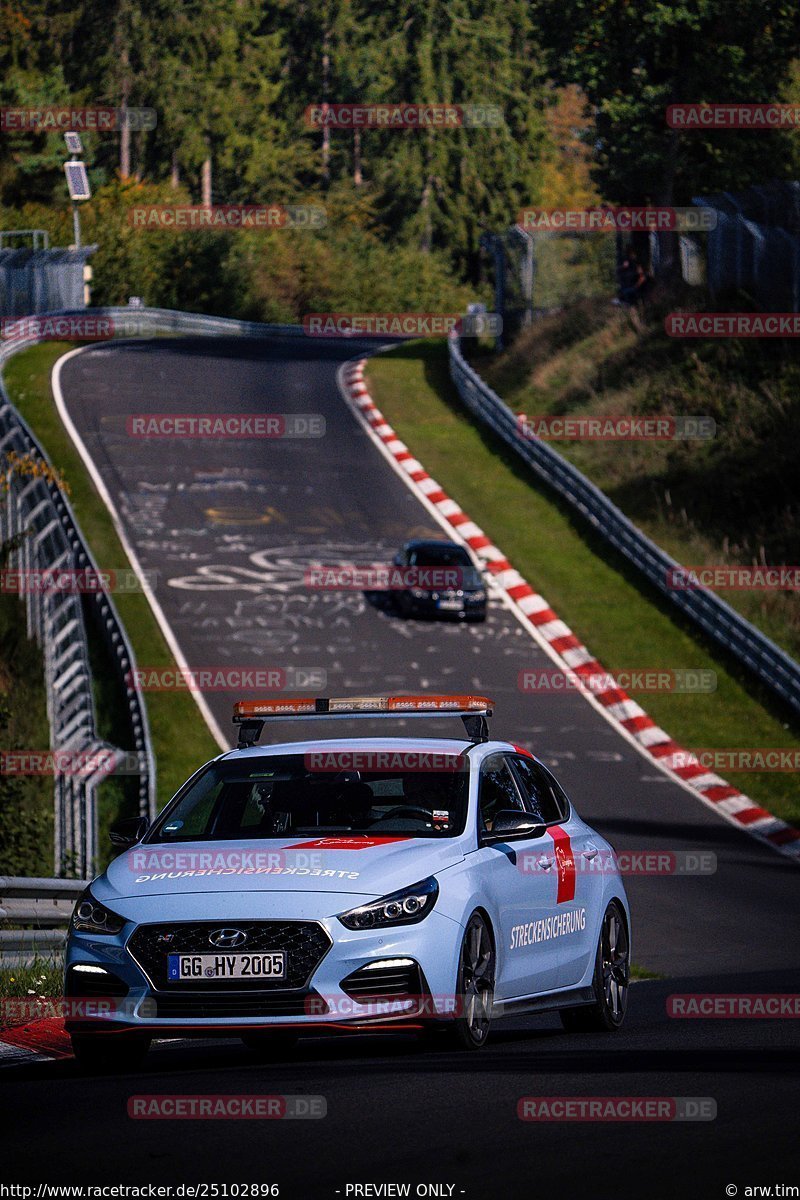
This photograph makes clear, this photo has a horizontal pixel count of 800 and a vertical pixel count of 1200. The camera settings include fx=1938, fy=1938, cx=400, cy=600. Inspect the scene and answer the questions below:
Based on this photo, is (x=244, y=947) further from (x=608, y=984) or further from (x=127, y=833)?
(x=608, y=984)

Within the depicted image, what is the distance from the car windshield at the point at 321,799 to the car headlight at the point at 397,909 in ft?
2.34

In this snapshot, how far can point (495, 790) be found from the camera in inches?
404

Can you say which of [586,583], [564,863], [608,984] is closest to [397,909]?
[564,863]

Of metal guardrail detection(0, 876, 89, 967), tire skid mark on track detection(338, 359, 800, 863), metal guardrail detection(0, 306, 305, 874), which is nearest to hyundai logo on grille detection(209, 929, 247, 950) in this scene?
metal guardrail detection(0, 876, 89, 967)

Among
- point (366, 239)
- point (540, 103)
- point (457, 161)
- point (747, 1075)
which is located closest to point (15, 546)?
point (747, 1075)

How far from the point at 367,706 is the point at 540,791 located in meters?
1.40

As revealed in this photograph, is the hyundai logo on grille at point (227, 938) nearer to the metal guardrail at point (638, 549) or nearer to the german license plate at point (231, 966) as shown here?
the german license plate at point (231, 966)

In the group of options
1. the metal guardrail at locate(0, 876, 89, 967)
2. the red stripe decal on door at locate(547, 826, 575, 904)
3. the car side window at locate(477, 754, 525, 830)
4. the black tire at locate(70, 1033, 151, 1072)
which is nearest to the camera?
the black tire at locate(70, 1033, 151, 1072)

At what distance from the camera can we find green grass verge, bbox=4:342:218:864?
84.4 ft

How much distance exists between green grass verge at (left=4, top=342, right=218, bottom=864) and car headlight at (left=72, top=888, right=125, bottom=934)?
14973 millimetres

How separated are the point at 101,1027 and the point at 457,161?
105 metres

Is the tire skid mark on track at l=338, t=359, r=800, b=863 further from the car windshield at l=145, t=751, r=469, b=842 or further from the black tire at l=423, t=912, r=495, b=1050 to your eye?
the black tire at l=423, t=912, r=495, b=1050

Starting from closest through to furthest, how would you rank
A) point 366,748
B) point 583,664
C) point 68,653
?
point 366,748 < point 68,653 < point 583,664

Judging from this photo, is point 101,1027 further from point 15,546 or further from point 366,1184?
point 15,546
